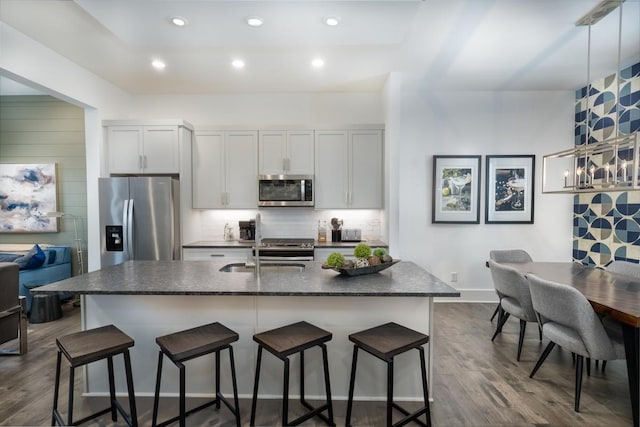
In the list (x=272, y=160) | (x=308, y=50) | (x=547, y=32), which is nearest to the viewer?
(x=547, y=32)

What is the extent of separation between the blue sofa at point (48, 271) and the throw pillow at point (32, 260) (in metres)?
0.06

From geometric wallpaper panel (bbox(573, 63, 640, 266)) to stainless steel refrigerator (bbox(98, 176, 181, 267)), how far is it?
15.9ft

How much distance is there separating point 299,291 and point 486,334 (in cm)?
259

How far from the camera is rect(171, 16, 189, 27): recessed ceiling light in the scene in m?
2.63

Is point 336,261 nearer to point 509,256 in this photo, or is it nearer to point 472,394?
point 472,394

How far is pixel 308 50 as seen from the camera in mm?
3260

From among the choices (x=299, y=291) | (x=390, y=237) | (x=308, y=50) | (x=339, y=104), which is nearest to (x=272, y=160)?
(x=339, y=104)

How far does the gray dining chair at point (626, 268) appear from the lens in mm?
2864

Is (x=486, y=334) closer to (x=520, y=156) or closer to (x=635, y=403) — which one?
(x=635, y=403)

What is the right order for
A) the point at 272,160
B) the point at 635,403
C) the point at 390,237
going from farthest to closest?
the point at 272,160, the point at 390,237, the point at 635,403

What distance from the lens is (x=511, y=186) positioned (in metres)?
4.55

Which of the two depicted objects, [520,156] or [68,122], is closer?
[520,156]

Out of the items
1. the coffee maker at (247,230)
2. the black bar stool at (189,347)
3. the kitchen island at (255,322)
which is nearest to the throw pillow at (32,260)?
the coffee maker at (247,230)

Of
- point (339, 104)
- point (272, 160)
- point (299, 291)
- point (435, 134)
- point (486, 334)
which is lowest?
point (486, 334)
